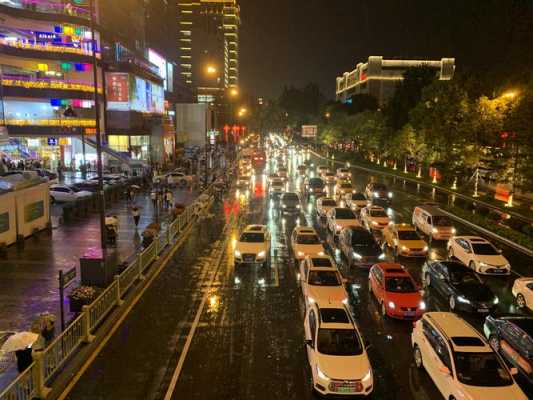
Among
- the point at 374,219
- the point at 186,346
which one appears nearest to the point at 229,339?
the point at 186,346

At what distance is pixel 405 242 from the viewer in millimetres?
23234

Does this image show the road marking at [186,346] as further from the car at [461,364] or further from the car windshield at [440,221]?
the car windshield at [440,221]

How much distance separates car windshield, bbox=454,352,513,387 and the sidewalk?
10.9 meters

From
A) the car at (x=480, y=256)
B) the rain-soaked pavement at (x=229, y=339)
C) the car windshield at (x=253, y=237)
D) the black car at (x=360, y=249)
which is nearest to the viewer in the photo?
the rain-soaked pavement at (x=229, y=339)

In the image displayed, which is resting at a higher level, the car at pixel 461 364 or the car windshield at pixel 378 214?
the car windshield at pixel 378 214

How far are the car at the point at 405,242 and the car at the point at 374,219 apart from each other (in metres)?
2.71

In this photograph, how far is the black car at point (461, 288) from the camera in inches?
628

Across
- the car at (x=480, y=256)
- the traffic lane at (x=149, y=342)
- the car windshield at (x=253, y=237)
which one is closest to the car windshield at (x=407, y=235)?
the car at (x=480, y=256)

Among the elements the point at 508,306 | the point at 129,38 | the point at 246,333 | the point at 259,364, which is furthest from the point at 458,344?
the point at 129,38

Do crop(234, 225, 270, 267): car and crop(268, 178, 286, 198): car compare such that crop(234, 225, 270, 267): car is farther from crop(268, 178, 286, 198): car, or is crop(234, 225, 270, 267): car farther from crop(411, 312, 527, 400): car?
crop(268, 178, 286, 198): car

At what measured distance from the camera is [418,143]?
59.3 m

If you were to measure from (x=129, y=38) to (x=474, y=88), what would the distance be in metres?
54.0

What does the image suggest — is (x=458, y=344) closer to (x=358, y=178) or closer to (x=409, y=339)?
(x=409, y=339)

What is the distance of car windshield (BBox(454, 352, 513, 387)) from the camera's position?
34.2ft
